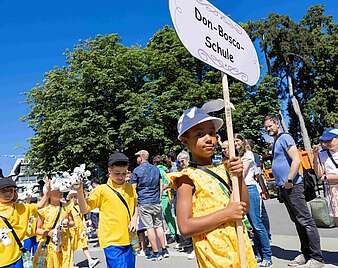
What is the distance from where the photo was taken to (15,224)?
4.63 meters

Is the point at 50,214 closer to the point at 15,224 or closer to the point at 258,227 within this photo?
the point at 15,224

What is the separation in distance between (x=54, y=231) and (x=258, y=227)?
9.44 feet

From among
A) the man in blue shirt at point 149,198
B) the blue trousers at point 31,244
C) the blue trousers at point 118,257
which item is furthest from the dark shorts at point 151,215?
the blue trousers at point 118,257

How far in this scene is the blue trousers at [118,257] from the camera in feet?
14.4

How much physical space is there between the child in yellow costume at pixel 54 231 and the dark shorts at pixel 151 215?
247 cm

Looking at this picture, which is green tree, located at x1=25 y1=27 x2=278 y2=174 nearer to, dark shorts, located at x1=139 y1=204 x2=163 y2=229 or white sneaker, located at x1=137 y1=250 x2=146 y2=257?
white sneaker, located at x1=137 y1=250 x2=146 y2=257

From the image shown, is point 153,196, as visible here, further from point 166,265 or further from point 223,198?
point 223,198

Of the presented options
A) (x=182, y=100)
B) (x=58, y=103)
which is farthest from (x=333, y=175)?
(x=58, y=103)

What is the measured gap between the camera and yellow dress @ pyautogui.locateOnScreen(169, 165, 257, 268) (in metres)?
2.40

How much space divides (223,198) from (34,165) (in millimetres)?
25612

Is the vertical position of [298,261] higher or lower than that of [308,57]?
lower

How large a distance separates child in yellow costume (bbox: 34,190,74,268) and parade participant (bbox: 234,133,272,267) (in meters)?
2.61

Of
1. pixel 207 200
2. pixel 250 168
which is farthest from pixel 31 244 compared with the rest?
pixel 207 200

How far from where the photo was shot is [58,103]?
85.5 feet
